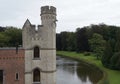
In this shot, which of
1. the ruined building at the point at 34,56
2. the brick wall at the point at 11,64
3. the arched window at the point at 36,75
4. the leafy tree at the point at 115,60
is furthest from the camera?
the leafy tree at the point at 115,60

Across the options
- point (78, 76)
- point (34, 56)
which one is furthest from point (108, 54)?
point (34, 56)

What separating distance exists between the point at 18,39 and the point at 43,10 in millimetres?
29592

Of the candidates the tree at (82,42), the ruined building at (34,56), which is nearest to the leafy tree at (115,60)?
the ruined building at (34,56)

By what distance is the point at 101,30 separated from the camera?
89312 millimetres

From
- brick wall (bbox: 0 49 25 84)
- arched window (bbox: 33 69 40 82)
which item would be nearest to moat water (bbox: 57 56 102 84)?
arched window (bbox: 33 69 40 82)

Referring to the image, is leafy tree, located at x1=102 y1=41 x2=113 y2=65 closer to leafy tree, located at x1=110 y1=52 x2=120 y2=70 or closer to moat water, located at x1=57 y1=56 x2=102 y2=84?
leafy tree, located at x1=110 y1=52 x2=120 y2=70

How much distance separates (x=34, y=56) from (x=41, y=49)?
3.26 feet

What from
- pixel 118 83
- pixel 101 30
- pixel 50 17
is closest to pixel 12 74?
pixel 50 17

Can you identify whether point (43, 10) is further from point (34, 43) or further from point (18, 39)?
point (18, 39)

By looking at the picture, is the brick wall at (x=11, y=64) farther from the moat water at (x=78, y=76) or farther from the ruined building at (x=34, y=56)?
the moat water at (x=78, y=76)

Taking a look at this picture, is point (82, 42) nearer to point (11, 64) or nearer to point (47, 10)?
point (47, 10)

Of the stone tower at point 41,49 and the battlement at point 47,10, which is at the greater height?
the battlement at point 47,10

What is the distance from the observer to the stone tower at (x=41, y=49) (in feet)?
75.4

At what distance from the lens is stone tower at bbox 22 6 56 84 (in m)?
23.0
